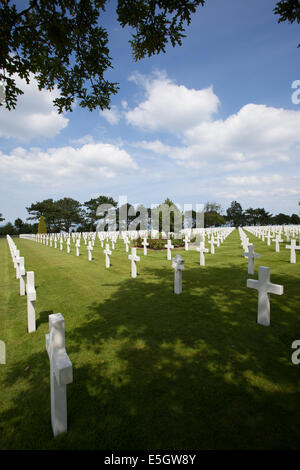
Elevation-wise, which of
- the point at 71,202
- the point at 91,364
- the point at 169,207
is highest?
the point at 71,202

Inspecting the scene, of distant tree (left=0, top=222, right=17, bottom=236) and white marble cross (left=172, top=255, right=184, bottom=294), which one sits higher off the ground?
distant tree (left=0, top=222, right=17, bottom=236)

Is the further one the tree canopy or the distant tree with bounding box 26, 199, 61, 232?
the distant tree with bounding box 26, 199, 61, 232

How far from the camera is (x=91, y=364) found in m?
3.35

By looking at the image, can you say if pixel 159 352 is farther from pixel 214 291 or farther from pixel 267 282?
pixel 214 291

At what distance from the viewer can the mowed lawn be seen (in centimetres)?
218

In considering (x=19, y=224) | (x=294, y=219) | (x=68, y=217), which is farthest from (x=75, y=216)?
(x=294, y=219)

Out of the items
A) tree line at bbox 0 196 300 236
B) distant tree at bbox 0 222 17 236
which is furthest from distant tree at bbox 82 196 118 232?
distant tree at bbox 0 222 17 236

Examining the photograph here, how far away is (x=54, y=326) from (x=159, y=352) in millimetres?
2074

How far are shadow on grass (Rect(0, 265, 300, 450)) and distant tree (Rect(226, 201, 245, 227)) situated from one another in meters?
116

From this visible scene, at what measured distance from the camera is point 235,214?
121500 millimetres

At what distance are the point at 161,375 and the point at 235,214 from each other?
12740 centimetres

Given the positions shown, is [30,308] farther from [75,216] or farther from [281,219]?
[281,219]

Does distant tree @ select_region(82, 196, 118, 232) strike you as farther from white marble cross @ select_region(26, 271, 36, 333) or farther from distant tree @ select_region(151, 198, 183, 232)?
white marble cross @ select_region(26, 271, 36, 333)
